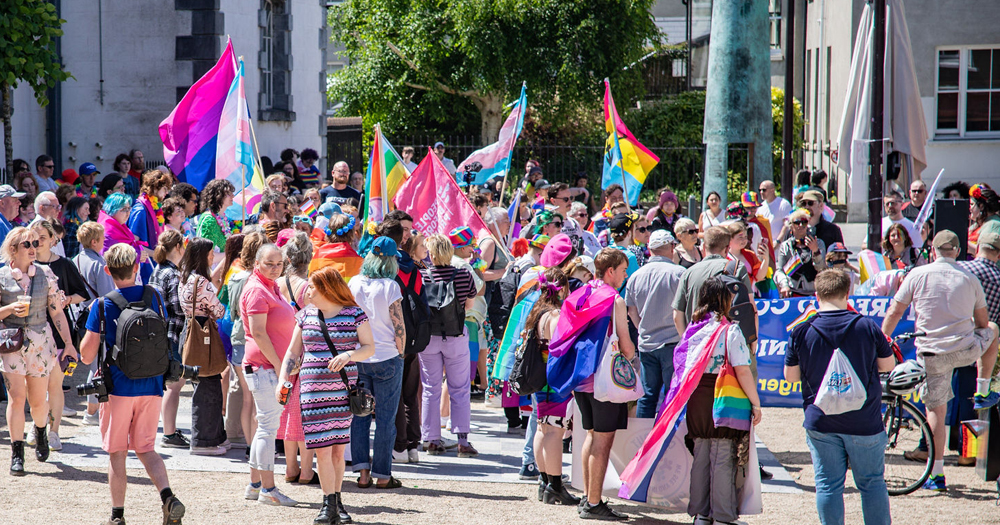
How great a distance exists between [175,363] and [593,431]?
8.37 ft

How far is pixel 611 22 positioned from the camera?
2564 centimetres

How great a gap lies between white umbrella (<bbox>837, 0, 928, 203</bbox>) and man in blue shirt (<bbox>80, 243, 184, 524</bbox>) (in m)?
7.91

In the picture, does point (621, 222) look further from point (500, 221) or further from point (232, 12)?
point (232, 12)

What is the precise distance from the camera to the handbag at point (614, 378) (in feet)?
21.0

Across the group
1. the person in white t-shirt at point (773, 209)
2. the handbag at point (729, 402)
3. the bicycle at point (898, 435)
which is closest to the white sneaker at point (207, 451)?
the handbag at point (729, 402)

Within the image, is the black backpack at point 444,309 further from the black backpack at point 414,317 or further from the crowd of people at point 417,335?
the black backpack at point 414,317

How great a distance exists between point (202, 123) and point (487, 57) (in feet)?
48.6

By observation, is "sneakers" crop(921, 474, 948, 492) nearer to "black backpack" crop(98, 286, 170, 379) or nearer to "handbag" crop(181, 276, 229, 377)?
"handbag" crop(181, 276, 229, 377)

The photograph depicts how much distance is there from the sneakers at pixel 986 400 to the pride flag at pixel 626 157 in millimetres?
5230

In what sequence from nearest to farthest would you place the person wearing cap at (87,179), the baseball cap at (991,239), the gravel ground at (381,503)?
the gravel ground at (381,503) < the baseball cap at (991,239) < the person wearing cap at (87,179)

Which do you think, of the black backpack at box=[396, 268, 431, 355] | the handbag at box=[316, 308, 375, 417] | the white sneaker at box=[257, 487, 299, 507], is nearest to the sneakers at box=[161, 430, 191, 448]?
the white sneaker at box=[257, 487, 299, 507]

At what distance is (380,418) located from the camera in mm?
7062

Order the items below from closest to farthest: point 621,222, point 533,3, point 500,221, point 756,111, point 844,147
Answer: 1. point 621,222
2. point 500,221
3. point 844,147
4. point 756,111
5. point 533,3

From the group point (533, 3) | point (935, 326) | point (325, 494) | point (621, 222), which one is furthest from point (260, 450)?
point (533, 3)
